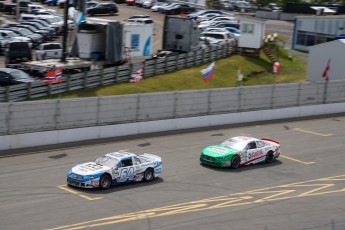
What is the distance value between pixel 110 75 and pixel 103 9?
35119 mm

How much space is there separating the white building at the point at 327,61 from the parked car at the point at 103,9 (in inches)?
1287

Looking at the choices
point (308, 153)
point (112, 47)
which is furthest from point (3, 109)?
point (112, 47)

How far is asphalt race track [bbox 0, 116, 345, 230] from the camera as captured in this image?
734 inches

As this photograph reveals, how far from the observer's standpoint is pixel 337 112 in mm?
39812

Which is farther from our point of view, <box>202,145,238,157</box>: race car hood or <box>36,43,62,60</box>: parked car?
<box>36,43,62,60</box>: parked car

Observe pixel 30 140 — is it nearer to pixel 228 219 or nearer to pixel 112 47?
pixel 228 219

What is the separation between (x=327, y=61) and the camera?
4747 cm

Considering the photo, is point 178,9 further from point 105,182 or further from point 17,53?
point 105,182

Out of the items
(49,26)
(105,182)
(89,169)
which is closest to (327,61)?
(49,26)

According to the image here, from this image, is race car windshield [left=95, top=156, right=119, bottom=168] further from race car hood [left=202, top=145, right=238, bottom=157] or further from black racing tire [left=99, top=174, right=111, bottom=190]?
race car hood [left=202, top=145, right=238, bottom=157]

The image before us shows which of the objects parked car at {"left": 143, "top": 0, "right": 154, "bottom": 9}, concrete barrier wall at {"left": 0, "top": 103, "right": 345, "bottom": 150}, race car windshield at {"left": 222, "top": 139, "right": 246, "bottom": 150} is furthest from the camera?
parked car at {"left": 143, "top": 0, "right": 154, "bottom": 9}

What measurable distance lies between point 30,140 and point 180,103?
8741 millimetres

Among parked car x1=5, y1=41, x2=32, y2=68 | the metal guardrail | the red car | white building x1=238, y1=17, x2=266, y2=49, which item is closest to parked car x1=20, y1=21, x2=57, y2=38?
parked car x1=5, y1=41, x2=32, y2=68

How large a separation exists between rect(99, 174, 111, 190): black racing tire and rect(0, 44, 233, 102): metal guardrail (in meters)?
13.9
